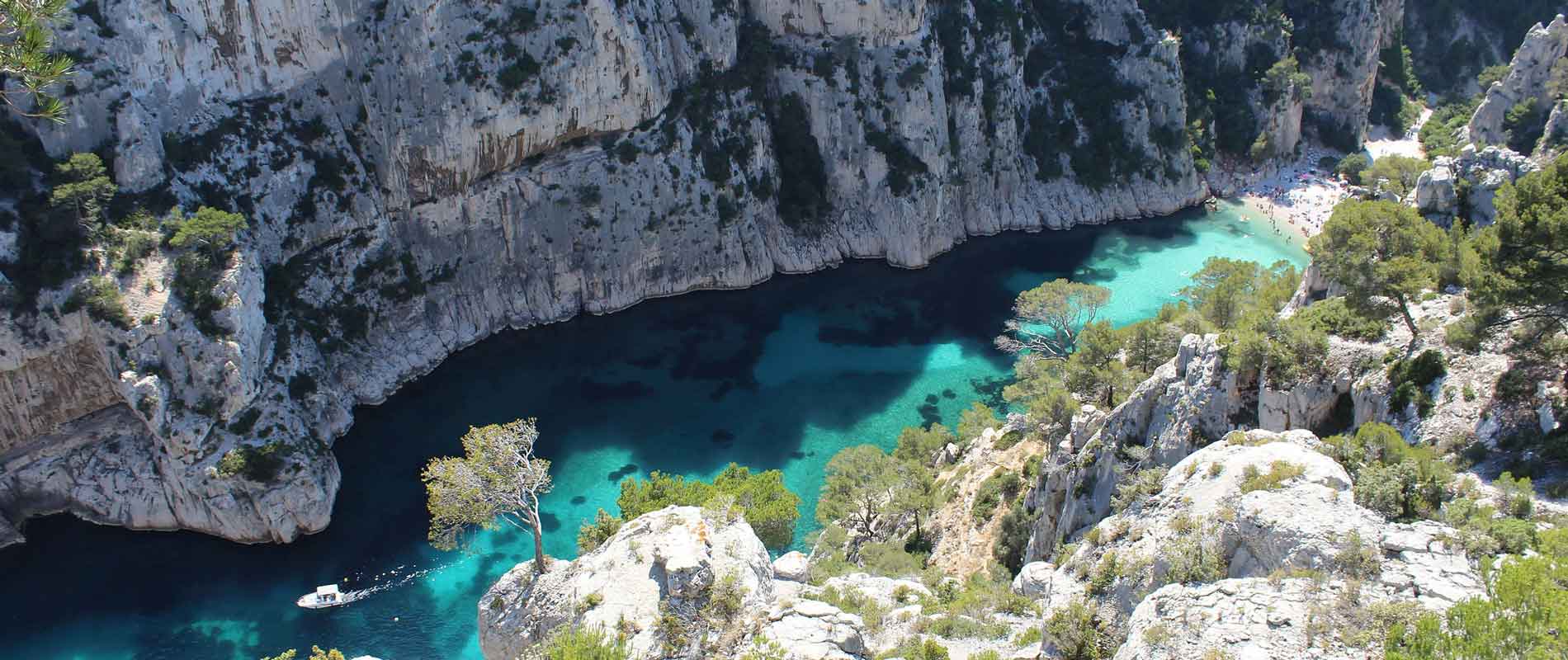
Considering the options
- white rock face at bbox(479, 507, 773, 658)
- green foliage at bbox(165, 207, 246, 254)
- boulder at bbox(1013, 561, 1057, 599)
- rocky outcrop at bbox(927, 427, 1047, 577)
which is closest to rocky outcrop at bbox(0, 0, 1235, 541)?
green foliage at bbox(165, 207, 246, 254)

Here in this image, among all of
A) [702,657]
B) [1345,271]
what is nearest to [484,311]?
[702,657]

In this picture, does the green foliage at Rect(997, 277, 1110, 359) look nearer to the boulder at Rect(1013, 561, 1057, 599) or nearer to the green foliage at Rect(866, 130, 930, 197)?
the green foliage at Rect(866, 130, 930, 197)

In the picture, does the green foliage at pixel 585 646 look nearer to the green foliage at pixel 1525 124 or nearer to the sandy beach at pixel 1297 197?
the sandy beach at pixel 1297 197

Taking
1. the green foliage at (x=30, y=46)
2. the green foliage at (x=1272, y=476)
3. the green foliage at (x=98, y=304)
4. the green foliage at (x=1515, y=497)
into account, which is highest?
the green foliage at (x=30, y=46)

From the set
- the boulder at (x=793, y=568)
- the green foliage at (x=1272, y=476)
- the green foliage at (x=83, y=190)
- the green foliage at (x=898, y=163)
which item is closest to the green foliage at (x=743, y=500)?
the boulder at (x=793, y=568)

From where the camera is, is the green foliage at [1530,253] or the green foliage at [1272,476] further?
the green foliage at [1530,253]

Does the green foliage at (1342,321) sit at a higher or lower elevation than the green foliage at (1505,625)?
higher

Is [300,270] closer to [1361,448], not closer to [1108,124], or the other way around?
[1361,448]

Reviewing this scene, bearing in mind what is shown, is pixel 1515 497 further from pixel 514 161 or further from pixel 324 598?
pixel 514 161
